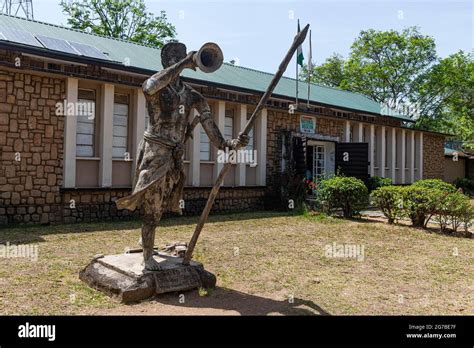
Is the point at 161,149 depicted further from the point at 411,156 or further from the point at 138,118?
the point at 411,156

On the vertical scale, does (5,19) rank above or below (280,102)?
above

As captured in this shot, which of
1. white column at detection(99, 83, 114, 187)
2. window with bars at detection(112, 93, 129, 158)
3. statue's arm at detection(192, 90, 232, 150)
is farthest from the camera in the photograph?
window with bars at detection(112, 93, 129, 158)

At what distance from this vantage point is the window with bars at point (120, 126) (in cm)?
1133

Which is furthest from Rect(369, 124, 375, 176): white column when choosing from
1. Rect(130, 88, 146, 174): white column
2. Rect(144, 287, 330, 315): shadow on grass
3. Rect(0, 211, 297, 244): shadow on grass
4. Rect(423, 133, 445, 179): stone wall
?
Rect(144, 287, 330, 315): shadow on grass

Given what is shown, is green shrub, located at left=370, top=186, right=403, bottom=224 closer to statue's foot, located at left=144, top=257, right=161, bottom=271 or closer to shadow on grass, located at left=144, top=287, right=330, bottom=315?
shadow on grass, located at left=144, top=287, right=330, bottom=315

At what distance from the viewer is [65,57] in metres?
9.62

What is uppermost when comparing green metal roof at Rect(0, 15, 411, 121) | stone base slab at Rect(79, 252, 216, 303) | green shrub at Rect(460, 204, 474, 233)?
green metal roof at Rect(0, 15, 411, 121)

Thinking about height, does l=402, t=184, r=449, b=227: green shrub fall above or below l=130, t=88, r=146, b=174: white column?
below

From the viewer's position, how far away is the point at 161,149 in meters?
4.69

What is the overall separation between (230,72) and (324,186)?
605cm

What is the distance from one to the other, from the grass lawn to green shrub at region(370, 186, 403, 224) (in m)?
0.87

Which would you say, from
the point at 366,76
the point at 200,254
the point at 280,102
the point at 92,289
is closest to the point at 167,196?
the point at 92,289

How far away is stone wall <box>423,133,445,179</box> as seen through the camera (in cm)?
2380
